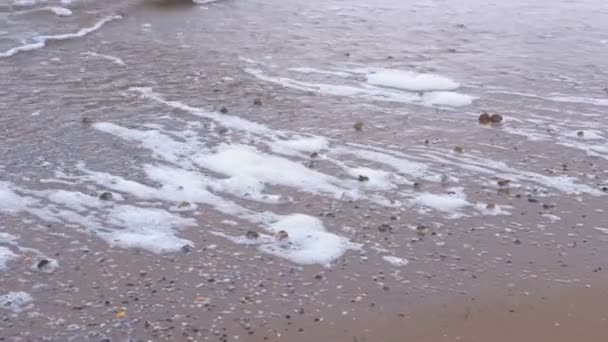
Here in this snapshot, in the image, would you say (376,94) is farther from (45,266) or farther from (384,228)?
(45,266)

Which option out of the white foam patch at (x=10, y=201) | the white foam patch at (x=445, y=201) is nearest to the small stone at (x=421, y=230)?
the white foam patch at (x=445, y=201)

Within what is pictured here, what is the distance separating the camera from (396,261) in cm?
561

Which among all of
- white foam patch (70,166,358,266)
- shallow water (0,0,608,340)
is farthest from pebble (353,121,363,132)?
white foam patch (70,166,358,266)

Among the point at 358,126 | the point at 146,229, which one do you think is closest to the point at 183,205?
the point at 146,229

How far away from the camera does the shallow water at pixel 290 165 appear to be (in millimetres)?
5406

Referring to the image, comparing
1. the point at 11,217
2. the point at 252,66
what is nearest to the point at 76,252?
the point at 11,217

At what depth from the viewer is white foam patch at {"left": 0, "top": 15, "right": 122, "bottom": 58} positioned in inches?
439

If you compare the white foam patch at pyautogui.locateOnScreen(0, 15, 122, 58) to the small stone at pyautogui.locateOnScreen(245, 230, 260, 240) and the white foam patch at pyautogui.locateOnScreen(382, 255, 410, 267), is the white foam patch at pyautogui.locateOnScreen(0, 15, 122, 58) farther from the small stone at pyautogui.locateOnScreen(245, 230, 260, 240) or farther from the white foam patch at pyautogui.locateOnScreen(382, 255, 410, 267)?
the white foam patch at pyautogui.locateOnScreen(382, 255, 410, 267)

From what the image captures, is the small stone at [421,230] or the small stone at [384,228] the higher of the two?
the small stone at [421,230]

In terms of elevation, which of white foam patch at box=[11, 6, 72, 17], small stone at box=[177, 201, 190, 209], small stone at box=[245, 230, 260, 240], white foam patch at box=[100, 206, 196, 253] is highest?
small stone at box=[245, 230, 260, 240]

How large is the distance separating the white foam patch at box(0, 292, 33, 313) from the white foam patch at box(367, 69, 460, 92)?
19.2 ft

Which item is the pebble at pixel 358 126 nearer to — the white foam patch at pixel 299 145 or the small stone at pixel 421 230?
the white foam patch at pixel 299 145

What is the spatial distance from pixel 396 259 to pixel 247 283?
107 cm

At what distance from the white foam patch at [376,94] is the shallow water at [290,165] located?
35 mm
